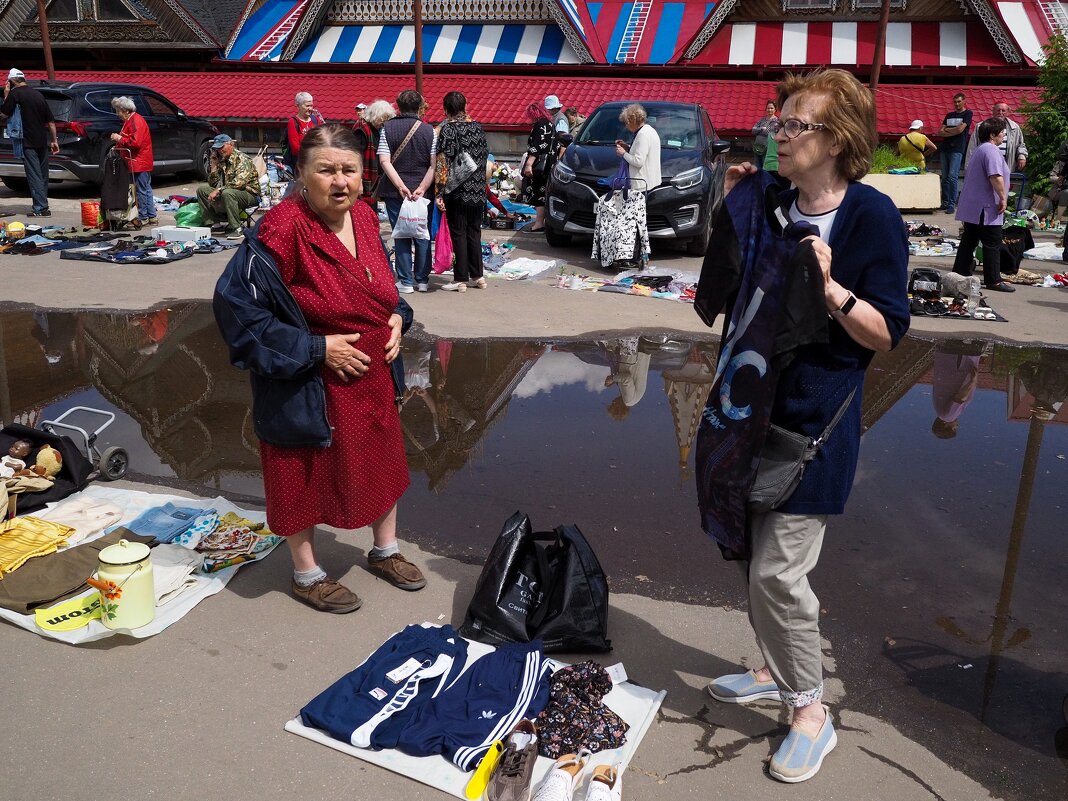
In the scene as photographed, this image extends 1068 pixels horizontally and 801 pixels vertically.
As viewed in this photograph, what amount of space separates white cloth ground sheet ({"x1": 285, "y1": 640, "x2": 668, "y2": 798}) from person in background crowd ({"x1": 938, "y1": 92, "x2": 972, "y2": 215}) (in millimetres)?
14318

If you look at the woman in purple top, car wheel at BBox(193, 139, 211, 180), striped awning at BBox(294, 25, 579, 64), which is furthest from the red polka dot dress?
striped awning at BBox(294, 25, 579, 64)

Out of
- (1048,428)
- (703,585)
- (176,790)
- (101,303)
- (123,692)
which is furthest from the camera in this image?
(101,303)

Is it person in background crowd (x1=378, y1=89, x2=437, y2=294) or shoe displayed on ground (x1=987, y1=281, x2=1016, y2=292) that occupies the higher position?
person in background crowd (x1=378, y1=89, x2=437, y2=294)

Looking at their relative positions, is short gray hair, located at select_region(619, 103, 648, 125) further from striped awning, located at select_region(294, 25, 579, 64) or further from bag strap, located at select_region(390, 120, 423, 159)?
striped awning, located at select_region(294, 25, 579, 64)

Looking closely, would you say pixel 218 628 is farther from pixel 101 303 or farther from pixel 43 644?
pixel 101 303

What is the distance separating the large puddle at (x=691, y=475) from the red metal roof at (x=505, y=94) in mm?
12808

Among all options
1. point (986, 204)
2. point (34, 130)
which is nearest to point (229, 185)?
point (34, 130)

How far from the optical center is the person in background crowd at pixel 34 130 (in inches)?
523

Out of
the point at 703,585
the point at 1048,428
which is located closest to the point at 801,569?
the point at 703,585

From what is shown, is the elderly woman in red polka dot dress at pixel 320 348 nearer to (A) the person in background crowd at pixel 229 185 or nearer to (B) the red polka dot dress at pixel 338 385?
(B) the red polka dot dress at pixel 338 385

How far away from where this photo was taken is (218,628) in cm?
370

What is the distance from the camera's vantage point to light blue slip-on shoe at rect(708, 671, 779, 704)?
3.32 metres

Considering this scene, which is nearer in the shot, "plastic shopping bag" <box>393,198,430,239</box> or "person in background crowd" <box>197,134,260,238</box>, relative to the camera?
"plastic shopping bag" <box>393,198,430,239</box>

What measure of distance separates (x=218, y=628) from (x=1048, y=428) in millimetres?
5363
